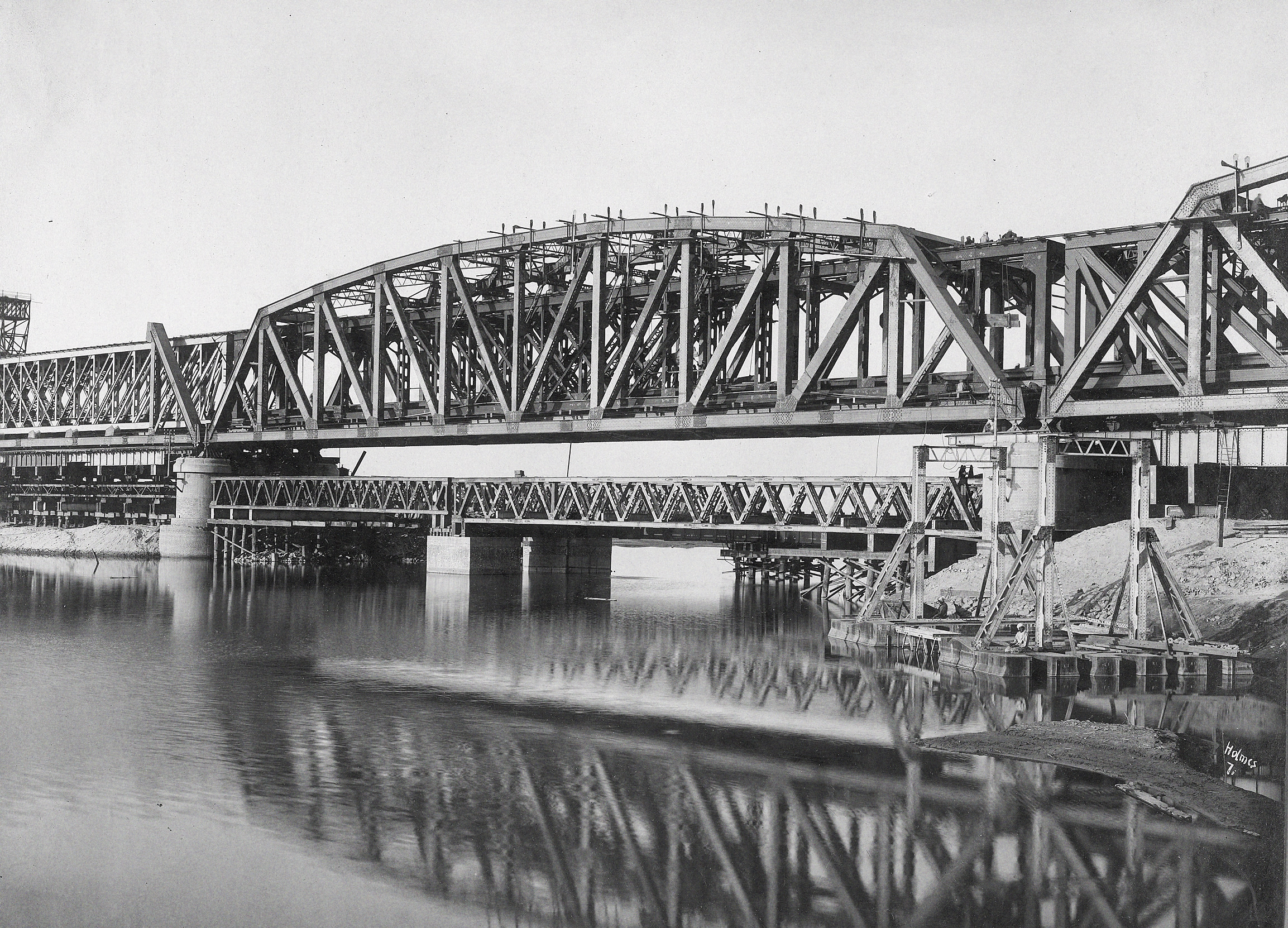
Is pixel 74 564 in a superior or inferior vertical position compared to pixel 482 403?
inferior

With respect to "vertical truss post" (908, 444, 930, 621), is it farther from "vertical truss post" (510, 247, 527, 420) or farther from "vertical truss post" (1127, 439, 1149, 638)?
"vertical truss post" (510, 247, 527, 420)

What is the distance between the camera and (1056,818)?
70.3 ft

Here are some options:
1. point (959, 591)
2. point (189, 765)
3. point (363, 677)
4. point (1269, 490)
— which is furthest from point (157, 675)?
point (1269, 490)

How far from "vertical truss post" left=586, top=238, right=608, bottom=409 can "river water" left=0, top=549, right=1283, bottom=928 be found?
26581 millimetres

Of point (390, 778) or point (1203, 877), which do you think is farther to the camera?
point (390, 778)

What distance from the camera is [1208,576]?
4362cm

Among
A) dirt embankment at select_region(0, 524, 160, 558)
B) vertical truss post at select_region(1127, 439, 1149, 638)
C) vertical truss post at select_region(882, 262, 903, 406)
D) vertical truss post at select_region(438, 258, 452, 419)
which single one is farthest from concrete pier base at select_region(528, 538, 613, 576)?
vertical truss post at select_region(1127, 439, 1149, 638)

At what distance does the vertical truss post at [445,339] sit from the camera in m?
74.9

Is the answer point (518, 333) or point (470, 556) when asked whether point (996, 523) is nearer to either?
point (518, 333)

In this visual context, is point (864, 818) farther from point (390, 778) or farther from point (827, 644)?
point (827, 644)

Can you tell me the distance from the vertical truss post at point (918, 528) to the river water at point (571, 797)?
3.52 metres

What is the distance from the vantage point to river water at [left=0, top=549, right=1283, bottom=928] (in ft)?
57.2

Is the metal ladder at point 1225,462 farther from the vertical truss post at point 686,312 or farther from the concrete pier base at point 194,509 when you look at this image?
the concrete pier base at point 194,509

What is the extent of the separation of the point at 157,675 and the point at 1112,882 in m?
27.7
